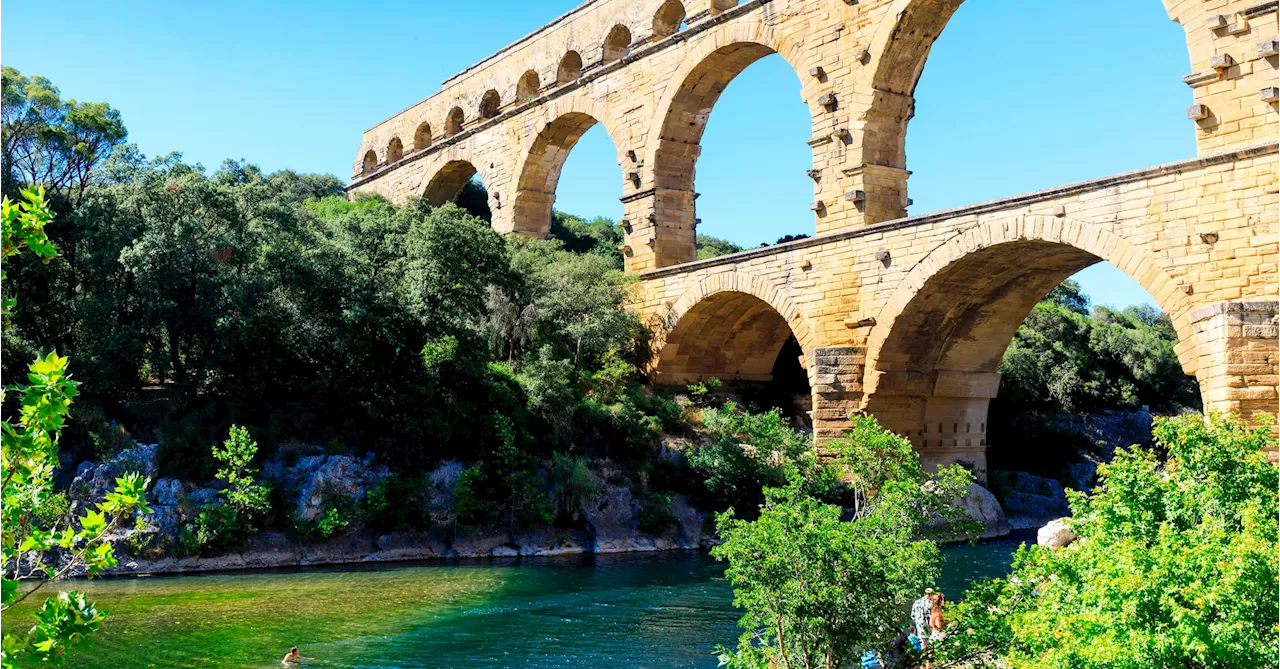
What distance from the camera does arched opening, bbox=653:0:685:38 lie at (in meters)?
23.8

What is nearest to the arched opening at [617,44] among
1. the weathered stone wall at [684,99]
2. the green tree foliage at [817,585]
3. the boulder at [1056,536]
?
the weathered stone wall at [684,99]

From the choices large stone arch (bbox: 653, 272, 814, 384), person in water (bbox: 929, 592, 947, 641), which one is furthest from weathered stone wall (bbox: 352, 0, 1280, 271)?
person in water (bbox: 929, 592, 947, 641)

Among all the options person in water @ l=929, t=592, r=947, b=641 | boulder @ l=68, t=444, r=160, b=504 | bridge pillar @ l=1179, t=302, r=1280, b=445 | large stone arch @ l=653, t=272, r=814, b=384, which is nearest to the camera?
person in water @ l=929, t=592, r=947, b=641

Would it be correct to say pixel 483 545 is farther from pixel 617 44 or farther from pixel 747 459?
pixel 617 44

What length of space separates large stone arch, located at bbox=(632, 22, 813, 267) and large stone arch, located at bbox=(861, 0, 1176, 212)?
147 inches

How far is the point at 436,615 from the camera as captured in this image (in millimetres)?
13586

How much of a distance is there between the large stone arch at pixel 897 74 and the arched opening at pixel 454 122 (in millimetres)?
15634

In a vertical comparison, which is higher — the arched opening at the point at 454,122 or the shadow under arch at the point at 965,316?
the arched opening at the point at 454,122

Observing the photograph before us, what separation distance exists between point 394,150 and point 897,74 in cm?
2044

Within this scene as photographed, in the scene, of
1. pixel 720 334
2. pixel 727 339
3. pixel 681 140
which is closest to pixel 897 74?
pixel 681 140

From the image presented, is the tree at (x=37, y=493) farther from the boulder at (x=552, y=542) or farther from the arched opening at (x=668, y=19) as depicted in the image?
the arched opening at (x=668, y=19)

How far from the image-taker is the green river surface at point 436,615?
11.5 metres

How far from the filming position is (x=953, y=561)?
696 inches

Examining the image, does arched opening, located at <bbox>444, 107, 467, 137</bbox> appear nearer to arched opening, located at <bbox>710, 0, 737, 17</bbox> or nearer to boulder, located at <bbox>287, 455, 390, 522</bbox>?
arched opening, located at <bbox>710, 0, 737, 17</bbox>
